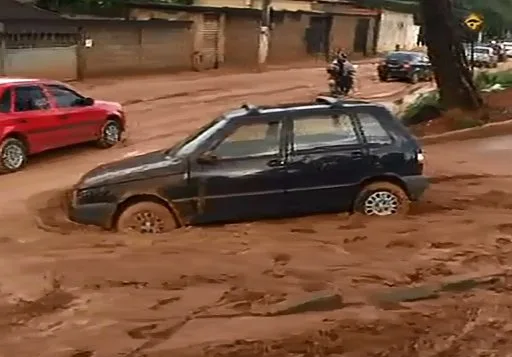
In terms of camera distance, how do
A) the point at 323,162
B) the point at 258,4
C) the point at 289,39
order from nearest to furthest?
the point at 323,162 < the point at 258,4 < the point at 289,39

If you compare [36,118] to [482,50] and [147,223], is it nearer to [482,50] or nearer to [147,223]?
[147,223]

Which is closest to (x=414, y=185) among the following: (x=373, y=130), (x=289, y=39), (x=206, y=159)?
(x=373, y=130)

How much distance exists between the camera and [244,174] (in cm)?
1033

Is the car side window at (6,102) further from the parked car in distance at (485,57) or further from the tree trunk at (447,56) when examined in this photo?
the parked car in distance at (485,57)

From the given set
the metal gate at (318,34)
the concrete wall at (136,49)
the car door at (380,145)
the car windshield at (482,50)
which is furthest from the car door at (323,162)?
the metal gate at (318,34)

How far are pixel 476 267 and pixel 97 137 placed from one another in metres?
10.4

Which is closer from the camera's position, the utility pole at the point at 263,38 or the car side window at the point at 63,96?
the car side window at the point at 63,96

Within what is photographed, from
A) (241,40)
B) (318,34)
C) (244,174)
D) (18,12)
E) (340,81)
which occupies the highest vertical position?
(18,12)

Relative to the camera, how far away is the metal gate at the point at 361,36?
59.3m

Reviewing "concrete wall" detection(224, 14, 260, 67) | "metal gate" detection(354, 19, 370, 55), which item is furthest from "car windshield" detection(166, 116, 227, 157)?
"metal gate" detection(354, 19, 370, 55)

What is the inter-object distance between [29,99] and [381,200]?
25.0ft

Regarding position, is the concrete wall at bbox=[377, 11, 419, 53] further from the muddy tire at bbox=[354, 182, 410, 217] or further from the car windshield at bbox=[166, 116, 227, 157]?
the car windshield at bbox=[166, 116, 227, 157]

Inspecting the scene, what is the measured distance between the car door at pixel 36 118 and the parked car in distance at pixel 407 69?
23.9 metres

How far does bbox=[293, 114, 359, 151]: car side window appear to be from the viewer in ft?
34.5
